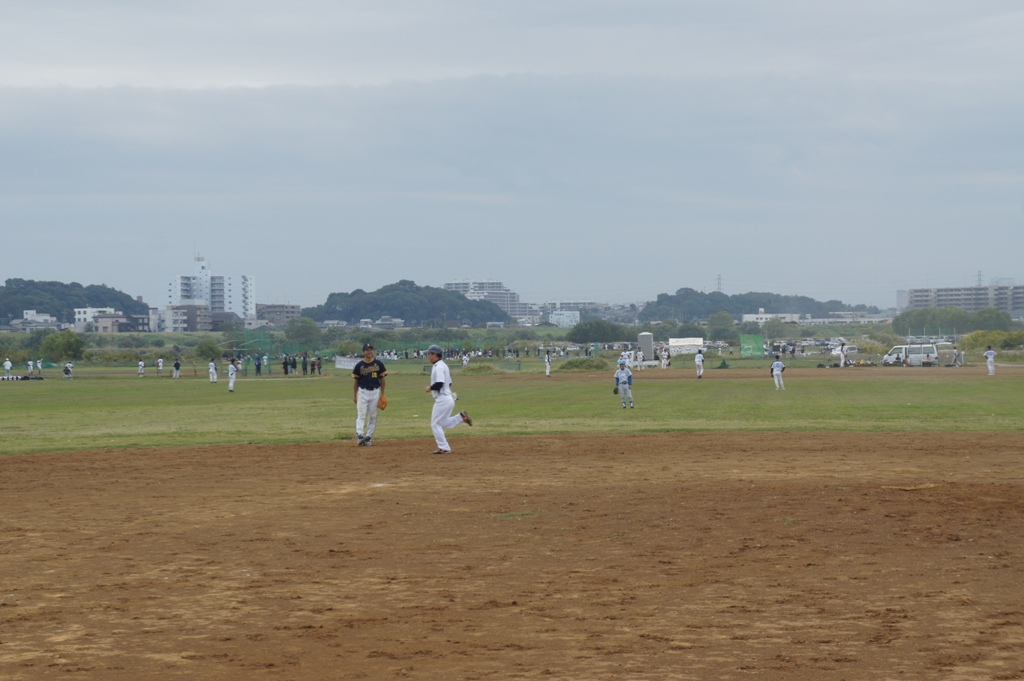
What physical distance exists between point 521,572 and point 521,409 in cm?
2514

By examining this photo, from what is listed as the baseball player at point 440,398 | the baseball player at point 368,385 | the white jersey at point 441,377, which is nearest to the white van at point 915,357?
the baseball player at point 368,385

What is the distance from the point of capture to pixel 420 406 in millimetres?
37219

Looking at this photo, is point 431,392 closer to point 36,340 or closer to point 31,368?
point 31,368

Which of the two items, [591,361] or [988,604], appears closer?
[988,604]

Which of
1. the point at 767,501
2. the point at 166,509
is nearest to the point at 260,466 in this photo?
the point at 166,509

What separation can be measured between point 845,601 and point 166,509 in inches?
344

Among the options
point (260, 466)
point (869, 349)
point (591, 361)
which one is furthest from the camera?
point (869, 349)

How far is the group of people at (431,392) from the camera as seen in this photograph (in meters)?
19.7

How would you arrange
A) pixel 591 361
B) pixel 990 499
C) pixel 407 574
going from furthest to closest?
1. pixel 591 361
2. pixel 990 499
3. pixel 407 574

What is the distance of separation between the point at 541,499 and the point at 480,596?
5.45m

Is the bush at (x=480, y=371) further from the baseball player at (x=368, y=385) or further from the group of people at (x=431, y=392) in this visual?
the baseball player at (x=368, y=385)

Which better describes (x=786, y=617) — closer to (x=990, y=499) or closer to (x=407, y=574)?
(x=407, y=574)

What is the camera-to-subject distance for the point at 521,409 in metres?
34.8

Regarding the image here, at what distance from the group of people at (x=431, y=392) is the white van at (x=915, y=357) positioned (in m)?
58.8
